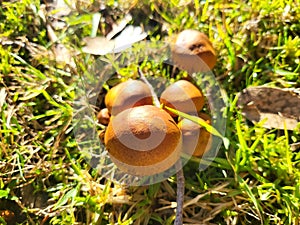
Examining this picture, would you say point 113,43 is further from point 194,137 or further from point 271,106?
point 271,106

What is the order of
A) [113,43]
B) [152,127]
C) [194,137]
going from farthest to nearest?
[113,43], [194,137], [152,127]

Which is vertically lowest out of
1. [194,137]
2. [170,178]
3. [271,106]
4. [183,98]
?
[170,178]

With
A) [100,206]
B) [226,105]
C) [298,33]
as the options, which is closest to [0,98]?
[100,206]

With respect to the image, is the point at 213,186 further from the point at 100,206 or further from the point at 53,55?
the point at 53,55

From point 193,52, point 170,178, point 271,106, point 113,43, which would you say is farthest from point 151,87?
point 271,106

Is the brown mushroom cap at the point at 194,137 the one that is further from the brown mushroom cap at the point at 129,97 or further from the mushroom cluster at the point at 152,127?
the brown mushroom cap at the point at 129,97

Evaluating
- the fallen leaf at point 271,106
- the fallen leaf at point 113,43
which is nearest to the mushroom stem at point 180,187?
the fallen leaf at point 271,106
